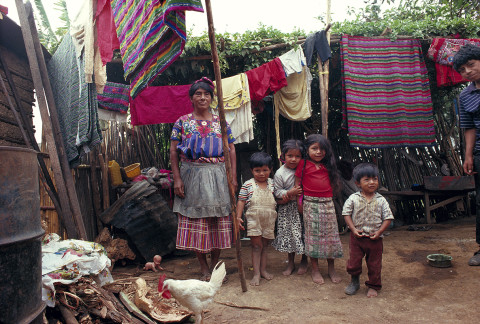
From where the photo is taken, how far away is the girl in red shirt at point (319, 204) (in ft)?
10.0

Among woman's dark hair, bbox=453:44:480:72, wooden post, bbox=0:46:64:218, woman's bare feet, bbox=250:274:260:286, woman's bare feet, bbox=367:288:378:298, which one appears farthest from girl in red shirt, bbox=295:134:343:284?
wooden post, bbox=0:46:64:218

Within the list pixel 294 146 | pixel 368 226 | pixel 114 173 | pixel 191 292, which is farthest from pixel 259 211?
pixel 114 173

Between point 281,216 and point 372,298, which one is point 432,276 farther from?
point 281,216

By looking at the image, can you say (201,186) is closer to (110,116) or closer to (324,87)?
(324,87)

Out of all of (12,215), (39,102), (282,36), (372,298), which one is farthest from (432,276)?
(39,102)

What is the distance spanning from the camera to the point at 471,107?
3076 millimetres

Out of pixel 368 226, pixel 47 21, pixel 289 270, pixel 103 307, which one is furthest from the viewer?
pixel 47 21

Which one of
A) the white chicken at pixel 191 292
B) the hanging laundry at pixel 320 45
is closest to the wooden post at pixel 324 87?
the hanging laundry at pixel 320 45

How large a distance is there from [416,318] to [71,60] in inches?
158

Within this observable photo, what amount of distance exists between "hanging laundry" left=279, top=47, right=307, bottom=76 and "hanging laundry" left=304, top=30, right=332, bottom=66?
4.2 inches

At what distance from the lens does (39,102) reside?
→ 304 centimetres

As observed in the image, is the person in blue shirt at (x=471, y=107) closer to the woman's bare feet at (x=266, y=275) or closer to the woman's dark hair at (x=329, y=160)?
the woman's dark hair at (x=329, y=160)

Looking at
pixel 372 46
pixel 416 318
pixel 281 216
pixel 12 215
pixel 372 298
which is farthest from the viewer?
pixel 372 46

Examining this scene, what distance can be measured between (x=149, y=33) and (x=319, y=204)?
218 centimetres
